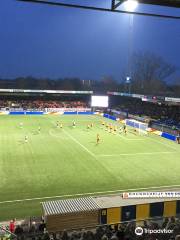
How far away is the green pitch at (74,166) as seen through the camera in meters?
23.6

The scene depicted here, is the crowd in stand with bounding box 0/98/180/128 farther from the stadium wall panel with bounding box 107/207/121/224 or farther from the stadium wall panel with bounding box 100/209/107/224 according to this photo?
the stadium wall panel with bounding box 100/209/107/224

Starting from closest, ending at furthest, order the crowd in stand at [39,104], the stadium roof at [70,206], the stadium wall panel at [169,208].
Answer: the stadium roof at [70,206] → the stadium wall panel at [169,208] → the crowd in stand at [39,104]

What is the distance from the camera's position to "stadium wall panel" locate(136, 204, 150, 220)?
1828 centimetres

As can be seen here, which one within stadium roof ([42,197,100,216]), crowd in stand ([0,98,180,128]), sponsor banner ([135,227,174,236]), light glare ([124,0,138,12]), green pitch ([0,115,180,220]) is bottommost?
green pitch ([0,115,180,220])

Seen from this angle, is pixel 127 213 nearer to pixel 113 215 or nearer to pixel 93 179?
pixel 113 215

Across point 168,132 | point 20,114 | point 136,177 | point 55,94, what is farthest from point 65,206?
point 55,94

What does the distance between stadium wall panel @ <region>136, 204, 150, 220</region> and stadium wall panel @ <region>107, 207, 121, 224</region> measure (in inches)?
42.2

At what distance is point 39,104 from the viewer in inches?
3383

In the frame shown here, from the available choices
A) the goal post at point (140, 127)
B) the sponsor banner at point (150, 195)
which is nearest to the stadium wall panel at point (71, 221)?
the sponsor banner at point (150, 195)

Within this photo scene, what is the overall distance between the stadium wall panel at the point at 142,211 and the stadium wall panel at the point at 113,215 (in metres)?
1.07

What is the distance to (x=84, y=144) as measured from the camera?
41.4m

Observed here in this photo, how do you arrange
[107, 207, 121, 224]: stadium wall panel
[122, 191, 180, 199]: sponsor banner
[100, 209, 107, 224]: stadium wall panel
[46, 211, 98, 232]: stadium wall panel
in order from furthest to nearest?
[122, 191, 180, 199]: sponsor banner → [107, 207, 121, 224]: stadium wall panel → [100, 209, 107, 224]: stadium wall panel → [46, 211, 98, 232]: stadium wall panel

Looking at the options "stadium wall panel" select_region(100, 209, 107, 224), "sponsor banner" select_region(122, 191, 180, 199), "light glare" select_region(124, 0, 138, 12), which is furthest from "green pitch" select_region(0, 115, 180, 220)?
"light glare" select_region(124, 0, 138, 12)

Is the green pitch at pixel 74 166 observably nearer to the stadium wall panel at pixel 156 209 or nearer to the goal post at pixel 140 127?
the goal post at pixel 140 127
